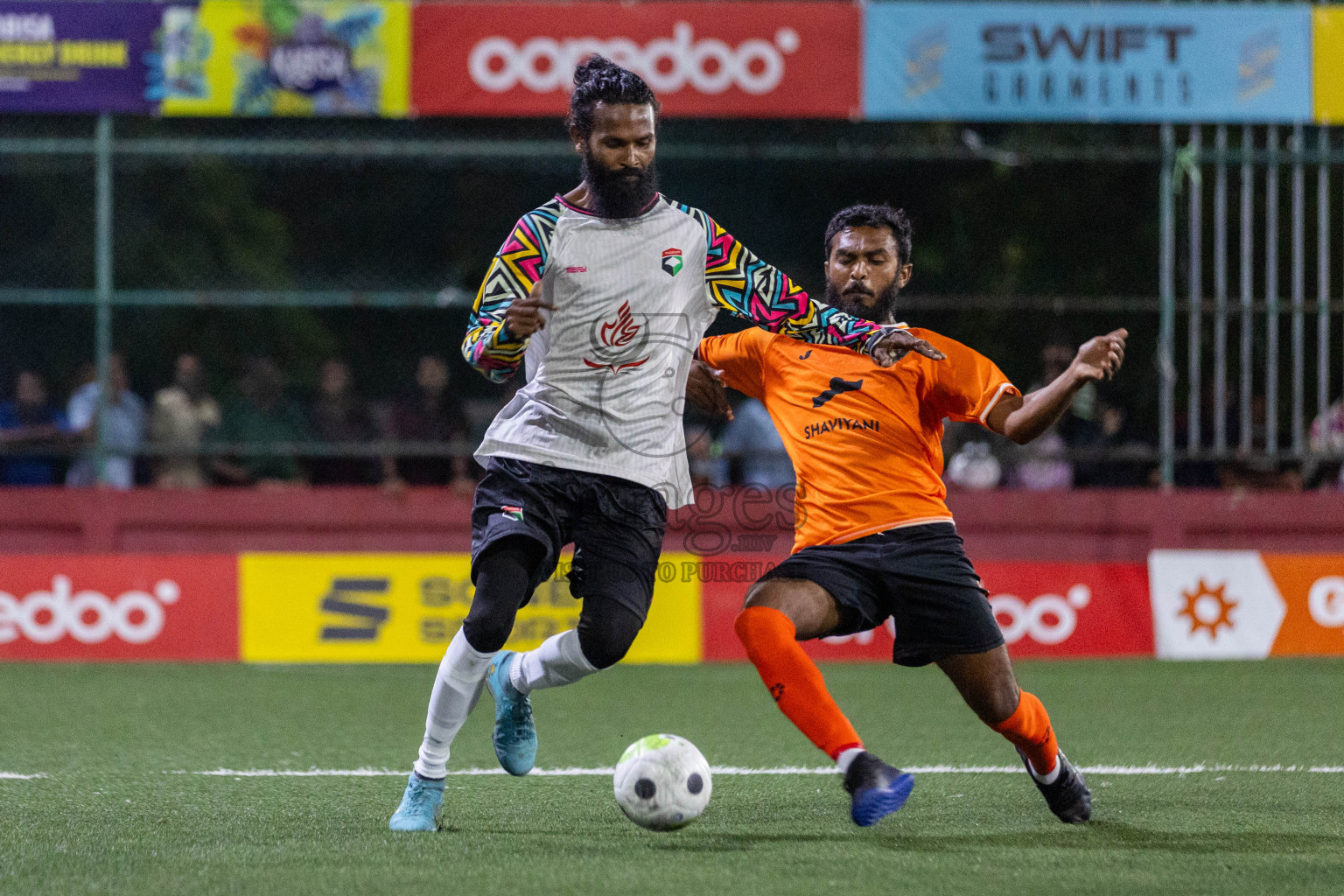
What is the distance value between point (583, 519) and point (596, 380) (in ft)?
1.35

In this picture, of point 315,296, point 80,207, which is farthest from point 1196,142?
point 80,207

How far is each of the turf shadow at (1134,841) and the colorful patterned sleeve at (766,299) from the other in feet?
4.61

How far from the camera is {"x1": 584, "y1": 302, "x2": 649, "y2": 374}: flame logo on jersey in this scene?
4695 mm

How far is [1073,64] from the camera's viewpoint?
1056 centimetres

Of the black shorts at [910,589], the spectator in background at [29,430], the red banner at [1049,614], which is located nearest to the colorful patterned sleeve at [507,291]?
the black shorts at [910,589]

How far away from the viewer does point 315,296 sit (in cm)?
1067

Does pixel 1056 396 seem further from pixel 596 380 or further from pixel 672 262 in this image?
pixel 596 380

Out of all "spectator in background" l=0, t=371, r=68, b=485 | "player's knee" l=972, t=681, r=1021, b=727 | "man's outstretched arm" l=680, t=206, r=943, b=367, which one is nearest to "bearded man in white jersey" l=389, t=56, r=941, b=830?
"man's outstretched arm" l=680, t=206, r=943, b=367

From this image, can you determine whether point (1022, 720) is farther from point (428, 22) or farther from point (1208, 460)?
point (428, 22)

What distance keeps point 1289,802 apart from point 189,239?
13.3m

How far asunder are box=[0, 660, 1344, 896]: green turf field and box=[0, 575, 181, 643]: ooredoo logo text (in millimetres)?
1225

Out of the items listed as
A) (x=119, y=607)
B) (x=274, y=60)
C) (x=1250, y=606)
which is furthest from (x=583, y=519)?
(x=274, y=60)

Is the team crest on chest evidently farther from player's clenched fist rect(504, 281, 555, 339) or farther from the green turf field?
the green turf field

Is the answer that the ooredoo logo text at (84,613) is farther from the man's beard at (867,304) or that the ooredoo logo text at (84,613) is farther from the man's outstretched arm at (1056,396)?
the man's outstretched arm at (1056,396)
